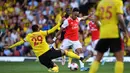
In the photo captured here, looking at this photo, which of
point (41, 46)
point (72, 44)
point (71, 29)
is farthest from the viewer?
point (72, 44)

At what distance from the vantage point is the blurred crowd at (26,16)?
25.4m

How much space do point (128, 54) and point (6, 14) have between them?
7.82m

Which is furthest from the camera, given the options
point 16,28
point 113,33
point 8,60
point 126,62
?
point 16,28

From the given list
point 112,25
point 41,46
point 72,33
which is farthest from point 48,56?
point 112,25

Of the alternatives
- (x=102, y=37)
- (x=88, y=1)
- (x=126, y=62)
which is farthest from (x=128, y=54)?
(x=102, y=37)

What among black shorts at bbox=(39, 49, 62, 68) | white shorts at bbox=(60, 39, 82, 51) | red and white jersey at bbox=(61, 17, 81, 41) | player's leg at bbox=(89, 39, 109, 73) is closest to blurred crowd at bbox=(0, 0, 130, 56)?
white shorts at bbox=(60, 39, 82, 51)

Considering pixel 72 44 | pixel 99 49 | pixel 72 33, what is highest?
pixel 72 33

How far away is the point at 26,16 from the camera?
27219 millimetres

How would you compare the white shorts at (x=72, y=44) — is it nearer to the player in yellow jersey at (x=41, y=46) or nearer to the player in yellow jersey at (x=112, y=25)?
the player in yellow jersey at (x=41, y=46)

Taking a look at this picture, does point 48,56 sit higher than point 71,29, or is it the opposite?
point 71,29

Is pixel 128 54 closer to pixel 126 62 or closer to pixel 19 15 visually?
pixel 126 62

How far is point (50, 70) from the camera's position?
15930 millimetres

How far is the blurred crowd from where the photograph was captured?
25.4 m

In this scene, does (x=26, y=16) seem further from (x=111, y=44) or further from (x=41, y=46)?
(x=111, y=44)
